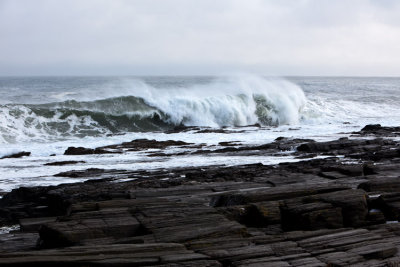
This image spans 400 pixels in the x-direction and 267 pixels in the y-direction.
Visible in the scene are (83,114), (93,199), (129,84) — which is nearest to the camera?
(93,199)

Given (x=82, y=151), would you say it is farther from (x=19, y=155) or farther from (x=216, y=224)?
(x=216, y=224)

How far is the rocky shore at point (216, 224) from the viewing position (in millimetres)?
4262

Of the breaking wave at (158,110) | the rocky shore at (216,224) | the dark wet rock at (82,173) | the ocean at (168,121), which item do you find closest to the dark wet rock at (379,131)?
the ocean at (168,121)

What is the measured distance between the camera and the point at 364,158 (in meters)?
11.5

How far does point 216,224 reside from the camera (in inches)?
200

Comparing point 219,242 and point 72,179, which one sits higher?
point 219,242

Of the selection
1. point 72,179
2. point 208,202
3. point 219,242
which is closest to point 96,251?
point 219,242

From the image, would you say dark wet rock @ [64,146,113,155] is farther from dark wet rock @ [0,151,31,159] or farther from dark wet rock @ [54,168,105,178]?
dark wet rock @ [54,168,105,178]

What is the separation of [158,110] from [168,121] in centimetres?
130

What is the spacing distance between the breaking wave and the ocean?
0.05 meters

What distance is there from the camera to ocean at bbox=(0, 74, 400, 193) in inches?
516

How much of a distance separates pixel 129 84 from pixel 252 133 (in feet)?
65.2

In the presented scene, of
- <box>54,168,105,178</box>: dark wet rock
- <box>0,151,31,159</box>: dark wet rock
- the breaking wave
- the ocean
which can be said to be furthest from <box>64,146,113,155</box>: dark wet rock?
the breaking wave

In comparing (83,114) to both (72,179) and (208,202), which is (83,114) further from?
(208,202)
